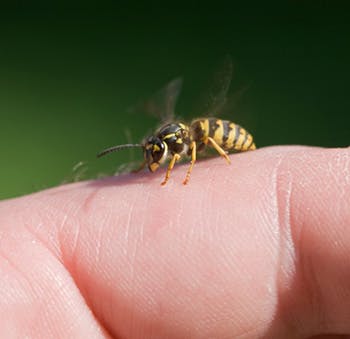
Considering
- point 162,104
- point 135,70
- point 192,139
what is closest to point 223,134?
point 192,139

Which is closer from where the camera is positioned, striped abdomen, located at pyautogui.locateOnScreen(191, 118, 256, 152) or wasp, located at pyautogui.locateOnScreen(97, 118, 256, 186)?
wasp, located at pyautogui.locateOnScreen(97, 118, 256, 186)

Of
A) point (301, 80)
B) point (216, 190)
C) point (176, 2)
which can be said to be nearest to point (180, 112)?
point (301, 80)

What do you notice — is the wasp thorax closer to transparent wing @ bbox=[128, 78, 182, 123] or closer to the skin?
the skin

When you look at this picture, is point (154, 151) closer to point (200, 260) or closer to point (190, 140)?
point (190, 140)

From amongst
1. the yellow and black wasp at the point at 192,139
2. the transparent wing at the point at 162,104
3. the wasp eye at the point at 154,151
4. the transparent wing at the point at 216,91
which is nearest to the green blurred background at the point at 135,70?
the transparent wing at the point at 162,104

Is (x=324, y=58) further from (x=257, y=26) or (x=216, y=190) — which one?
(x=216, y=190)

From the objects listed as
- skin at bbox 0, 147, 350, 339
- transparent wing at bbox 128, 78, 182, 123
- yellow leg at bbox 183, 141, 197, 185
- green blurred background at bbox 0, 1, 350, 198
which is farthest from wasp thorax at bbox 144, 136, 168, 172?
green blurred background at bbox 0, 1, 350, 198
